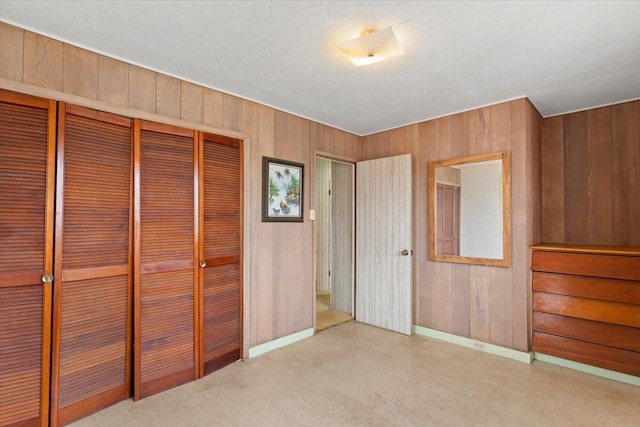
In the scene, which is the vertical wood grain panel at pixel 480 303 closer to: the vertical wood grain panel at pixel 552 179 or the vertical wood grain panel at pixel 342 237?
the vertical wood grain panel at pixel 552 179

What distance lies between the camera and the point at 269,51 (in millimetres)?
2139

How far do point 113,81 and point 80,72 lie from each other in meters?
0.18

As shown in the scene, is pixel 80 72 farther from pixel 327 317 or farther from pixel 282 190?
pixel 327 317

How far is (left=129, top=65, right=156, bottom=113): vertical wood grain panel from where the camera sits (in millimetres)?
2283

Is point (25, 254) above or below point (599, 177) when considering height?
below

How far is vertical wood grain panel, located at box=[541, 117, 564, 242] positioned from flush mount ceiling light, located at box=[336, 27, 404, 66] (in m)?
2.41

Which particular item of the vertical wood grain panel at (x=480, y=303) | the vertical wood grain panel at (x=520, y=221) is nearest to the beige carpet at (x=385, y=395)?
the vertical wood grain panel at (x=480, y=303)

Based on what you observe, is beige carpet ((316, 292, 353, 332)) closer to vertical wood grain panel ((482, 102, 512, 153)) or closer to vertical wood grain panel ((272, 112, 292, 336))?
Result: vertical wood grain panel ((272, 112, 292, 336))

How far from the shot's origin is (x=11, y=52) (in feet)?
5.98

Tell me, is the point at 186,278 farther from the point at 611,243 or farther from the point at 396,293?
the point at 611,243

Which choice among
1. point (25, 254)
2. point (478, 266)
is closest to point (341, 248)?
point (478, 266)

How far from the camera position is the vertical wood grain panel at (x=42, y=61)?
1878mm

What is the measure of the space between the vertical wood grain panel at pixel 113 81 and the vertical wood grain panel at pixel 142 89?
0.11 feet

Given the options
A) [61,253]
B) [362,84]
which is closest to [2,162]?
[61,253]
